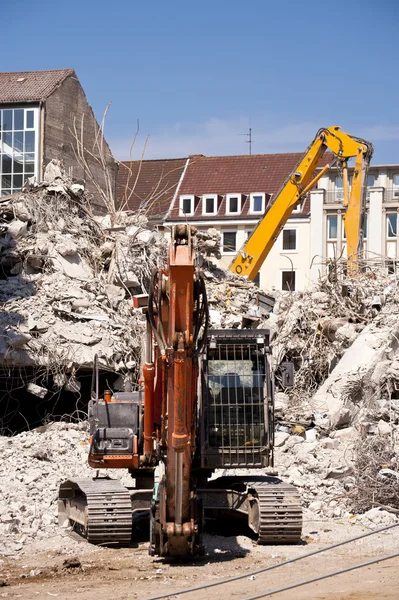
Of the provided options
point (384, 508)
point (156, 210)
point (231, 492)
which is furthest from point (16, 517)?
point (156, 210)

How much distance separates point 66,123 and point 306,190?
2079 centimetres

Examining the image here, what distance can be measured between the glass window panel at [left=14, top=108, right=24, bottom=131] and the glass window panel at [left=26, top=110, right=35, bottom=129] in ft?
0.67

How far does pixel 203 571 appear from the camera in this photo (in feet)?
28.1

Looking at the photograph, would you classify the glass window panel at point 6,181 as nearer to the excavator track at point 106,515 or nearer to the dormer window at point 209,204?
the dormer window at point 209,204

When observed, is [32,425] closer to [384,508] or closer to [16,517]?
[16,517]

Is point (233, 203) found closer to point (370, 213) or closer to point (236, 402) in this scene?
point (370, 213)

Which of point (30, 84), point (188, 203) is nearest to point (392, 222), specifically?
point (188, 203)

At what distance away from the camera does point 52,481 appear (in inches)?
496

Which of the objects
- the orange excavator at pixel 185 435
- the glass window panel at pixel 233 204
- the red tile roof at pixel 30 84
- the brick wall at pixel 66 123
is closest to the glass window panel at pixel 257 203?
the glass window panel at pixel 233 204

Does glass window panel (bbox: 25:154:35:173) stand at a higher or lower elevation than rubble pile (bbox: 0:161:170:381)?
higher

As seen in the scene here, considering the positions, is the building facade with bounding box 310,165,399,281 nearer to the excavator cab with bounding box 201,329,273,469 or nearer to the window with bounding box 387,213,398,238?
the window with bounding box 387,213,398,238

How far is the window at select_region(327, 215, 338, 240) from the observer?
182ft

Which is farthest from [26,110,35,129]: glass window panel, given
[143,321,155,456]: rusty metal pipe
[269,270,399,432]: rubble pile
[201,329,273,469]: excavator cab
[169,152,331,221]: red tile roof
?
[143,321,155,456]: rusty metal pipe

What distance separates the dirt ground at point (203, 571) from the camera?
7633 mm
